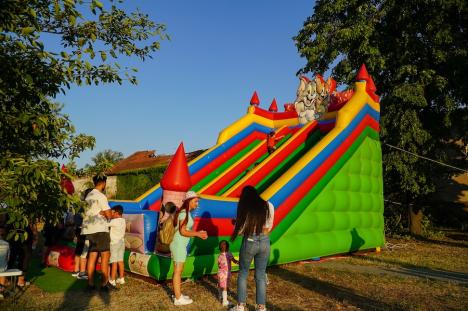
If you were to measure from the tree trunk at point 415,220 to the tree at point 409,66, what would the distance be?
0.04 m

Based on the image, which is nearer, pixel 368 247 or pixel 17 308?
pixel 17 308

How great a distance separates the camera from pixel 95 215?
5.52 m

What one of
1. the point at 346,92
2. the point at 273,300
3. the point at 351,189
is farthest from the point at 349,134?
the point at 273,300

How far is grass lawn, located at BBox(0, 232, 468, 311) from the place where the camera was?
15.9 feet

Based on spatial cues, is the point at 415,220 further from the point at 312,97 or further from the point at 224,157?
the point at 224,157

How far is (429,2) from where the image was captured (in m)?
12.4

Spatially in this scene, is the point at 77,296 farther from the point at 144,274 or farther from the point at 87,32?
the point at 87,32

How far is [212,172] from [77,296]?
5088 millimetres

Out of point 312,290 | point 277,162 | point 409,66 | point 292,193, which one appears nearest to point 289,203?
point 292,193

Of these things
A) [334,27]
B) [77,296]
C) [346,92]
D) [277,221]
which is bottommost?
[77,296]

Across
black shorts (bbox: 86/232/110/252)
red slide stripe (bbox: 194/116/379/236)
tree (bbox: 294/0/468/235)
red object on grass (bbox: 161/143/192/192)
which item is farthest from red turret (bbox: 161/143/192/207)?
tree (bbox: 294/0/468/235)

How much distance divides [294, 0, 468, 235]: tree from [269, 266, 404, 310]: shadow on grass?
23.3ft

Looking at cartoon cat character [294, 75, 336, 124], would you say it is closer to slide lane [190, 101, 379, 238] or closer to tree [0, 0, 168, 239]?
slide lane [190, 101, 379, 238]

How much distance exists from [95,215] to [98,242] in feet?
1.21
